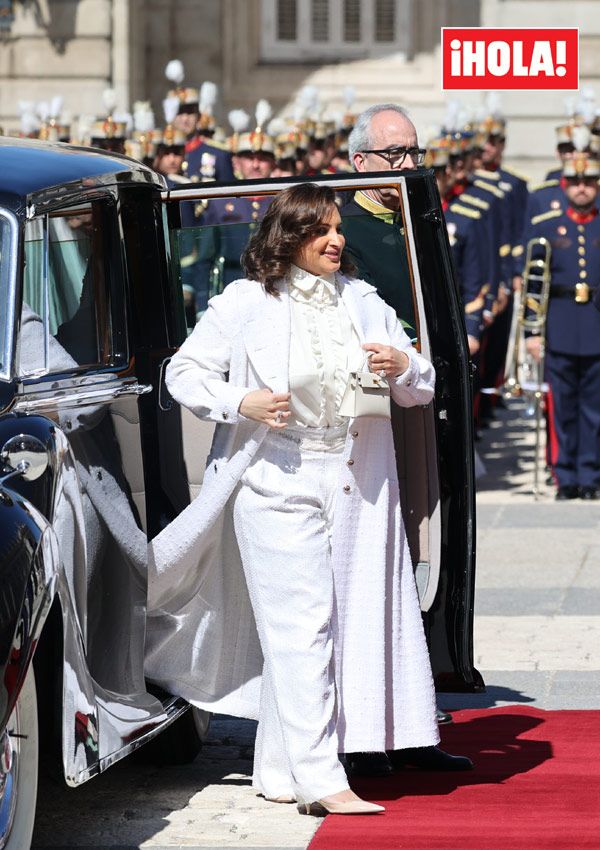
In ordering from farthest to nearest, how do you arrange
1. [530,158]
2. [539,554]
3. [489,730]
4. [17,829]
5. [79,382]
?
[530,158] → [539,554] → [489,730] → [79,382] → [17,829]

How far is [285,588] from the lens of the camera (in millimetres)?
5855

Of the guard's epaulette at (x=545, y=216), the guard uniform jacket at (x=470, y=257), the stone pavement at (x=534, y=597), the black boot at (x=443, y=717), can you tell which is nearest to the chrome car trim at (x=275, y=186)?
the black boot at (x=443, y=717)

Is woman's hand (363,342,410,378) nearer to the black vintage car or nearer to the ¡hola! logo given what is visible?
the black vintage car

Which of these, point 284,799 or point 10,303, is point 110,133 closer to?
point 284,799

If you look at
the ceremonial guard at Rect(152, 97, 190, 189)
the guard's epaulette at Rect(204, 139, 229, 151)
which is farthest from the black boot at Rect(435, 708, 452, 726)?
the guard's epaulette at Rect(204, 139, 229, 151)

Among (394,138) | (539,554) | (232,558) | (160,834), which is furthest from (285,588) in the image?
(539,554)

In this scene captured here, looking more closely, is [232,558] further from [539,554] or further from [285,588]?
[539,554]

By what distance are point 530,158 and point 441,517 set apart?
19.5m

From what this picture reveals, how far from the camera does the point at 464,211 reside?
15062mm

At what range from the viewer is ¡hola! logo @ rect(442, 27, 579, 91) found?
9.45 m

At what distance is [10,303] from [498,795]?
2.05 meters

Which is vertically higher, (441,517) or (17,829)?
(441,517)

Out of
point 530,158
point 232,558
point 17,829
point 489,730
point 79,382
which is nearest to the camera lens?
point 17,829

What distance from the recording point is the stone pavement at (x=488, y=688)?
18.9ft
